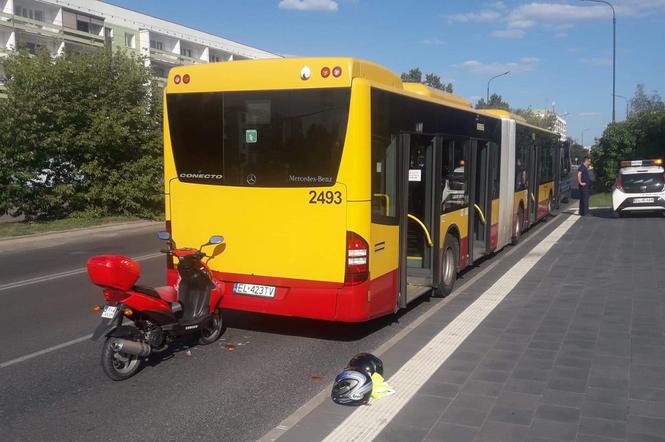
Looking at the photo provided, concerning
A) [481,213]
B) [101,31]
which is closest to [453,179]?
[481,213]

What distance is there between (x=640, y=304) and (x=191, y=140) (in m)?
5.89

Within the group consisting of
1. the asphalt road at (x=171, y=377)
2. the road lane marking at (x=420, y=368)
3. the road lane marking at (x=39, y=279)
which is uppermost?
the road lane marking at (x=420, y=368)

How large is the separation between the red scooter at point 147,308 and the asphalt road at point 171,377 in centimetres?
23

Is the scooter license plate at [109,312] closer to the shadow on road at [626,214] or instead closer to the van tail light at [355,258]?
the van tail light at [355,258]

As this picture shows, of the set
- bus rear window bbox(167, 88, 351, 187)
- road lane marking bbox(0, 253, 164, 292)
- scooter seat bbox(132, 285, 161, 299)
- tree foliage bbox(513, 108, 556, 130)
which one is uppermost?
tree foliage bbox(513, 108, 556, 130)

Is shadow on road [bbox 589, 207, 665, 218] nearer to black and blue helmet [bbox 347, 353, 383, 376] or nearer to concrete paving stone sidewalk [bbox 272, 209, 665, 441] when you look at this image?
concrete paving stone sidewalk [bbox 272, 209, 665, 441]

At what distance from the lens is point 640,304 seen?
26.3ft

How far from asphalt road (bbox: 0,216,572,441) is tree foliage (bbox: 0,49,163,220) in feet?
35.1

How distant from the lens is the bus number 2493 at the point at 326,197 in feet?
20.4

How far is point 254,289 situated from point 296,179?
4.16 ft

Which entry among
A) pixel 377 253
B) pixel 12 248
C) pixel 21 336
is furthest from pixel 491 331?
pixel 12 248

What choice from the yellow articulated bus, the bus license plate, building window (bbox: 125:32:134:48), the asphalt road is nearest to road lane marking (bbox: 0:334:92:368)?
the asphalt road

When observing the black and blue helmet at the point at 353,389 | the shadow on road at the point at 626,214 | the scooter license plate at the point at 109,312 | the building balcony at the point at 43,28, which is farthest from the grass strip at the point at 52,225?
the building balcony at the point at 43,28

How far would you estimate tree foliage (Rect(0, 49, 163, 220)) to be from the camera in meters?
18.4
